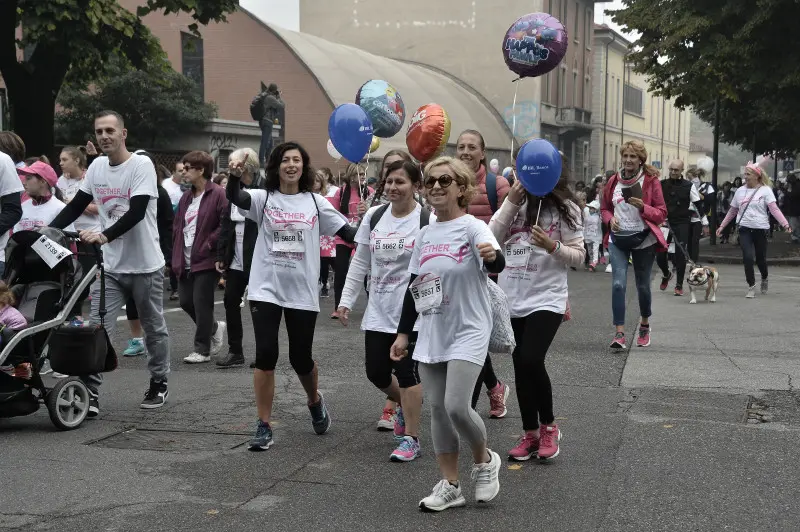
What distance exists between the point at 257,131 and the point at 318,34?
83.5 ft

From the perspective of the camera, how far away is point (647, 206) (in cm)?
1037

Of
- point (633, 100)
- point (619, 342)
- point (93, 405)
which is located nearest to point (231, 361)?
point (93, 405)

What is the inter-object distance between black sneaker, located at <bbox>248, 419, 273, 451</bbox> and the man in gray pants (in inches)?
54.4

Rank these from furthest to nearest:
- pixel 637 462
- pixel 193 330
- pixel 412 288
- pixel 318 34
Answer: pixel 318 34 < pixel 193 330 < pixel 637 462 < pixel 412 288

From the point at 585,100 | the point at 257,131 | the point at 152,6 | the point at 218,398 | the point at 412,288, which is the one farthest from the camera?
the point at 585,100

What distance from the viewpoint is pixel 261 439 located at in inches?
256

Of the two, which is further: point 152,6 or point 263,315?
point 152,6

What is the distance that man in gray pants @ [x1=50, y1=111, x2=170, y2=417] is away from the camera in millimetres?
7344

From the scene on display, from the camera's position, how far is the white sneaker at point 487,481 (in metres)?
5.38

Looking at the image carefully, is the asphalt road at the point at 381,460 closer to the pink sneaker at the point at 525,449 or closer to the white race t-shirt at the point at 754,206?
the pink sneaker at the point at 525,449

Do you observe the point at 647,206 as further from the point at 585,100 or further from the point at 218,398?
the point at 585,100

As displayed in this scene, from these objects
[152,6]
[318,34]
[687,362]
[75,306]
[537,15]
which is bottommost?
[687,362]

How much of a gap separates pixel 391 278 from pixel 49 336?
219cm

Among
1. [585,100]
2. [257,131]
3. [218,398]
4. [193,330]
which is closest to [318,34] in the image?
[585,100]
